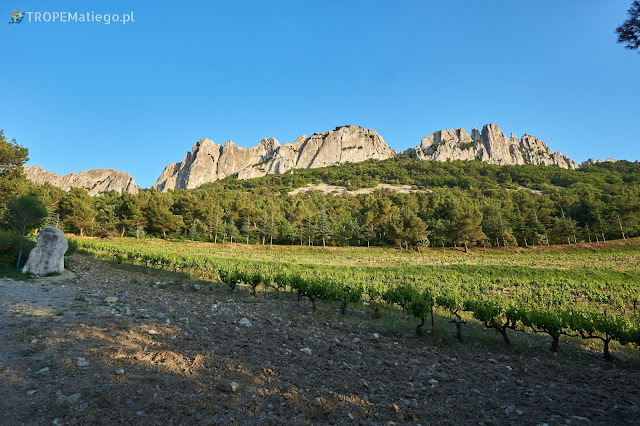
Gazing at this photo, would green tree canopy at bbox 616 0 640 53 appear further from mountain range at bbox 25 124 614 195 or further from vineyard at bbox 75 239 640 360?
mountain range at bbox 25 124 614 195

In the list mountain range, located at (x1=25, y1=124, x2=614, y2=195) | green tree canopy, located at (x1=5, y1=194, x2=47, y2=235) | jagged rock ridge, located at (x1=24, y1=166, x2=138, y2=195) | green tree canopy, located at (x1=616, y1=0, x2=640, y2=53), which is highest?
mountain range, located at (x1=25, y1=124, x2=614, y2=195)

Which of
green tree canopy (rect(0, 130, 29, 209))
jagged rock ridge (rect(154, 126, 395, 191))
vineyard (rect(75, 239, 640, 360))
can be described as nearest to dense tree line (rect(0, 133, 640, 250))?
vineyard (rect(75, 239, 640, 360))

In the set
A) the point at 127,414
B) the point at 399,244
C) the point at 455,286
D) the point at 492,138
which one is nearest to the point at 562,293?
the point at 455,286

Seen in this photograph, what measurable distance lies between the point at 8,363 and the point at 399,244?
59.1 metres

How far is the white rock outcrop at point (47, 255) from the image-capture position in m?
14.5

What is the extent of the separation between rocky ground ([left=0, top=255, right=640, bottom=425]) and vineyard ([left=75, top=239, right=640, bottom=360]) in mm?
1016

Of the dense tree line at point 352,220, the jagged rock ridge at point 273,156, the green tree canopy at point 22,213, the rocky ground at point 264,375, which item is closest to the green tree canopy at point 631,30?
the rocky ground at point 264,375

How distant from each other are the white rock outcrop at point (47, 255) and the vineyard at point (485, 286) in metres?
8.06

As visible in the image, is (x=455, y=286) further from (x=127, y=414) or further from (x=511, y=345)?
(x=127, y=414)

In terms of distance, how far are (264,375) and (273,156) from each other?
170 meters

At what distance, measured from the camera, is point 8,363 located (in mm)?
4910

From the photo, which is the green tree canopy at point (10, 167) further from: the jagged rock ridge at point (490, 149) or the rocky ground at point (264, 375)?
the jagged rock ridge at point (490, 149)

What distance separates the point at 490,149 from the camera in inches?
5969

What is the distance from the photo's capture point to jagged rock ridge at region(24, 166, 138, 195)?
489 ft
